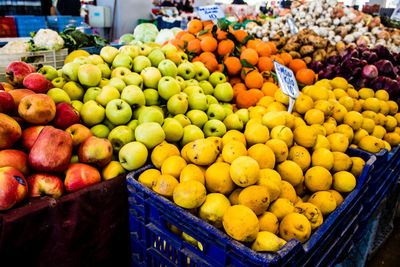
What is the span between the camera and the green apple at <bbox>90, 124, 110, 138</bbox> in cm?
163

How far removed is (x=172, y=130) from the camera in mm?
1657

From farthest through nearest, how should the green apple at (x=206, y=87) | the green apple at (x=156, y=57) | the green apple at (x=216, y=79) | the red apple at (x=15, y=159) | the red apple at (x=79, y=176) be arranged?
the green apple at (x=216, y=79) → the green apple at (x=206, y=87) → the green apple at (x=156, y=57) → the red apple at (x=79, y=176) → the red apple at (x=15, y=159)

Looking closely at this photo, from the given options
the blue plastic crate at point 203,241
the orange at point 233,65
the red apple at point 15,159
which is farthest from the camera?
A: the orange at point 233,65

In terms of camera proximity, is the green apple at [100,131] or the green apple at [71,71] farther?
the green apple at [71,71]

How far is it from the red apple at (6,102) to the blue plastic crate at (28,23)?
561cm

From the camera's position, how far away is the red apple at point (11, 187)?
1060mm

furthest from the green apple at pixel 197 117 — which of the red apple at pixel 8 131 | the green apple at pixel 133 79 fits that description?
the red apple at pixel 8 131

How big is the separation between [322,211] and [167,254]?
0.80m

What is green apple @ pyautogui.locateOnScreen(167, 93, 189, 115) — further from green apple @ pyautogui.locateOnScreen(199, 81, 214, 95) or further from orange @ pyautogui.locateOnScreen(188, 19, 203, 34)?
orange @ pyautogui.locateOnScreen(188, 19, 203, 34)

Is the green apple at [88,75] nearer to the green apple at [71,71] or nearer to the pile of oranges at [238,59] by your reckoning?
the green apple at [71,71]

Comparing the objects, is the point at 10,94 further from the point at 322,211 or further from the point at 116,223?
the point at 322,211

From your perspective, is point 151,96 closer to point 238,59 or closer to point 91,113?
point 91,113

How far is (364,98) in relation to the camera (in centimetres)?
261

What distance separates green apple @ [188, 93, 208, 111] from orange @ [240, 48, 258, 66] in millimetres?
973
